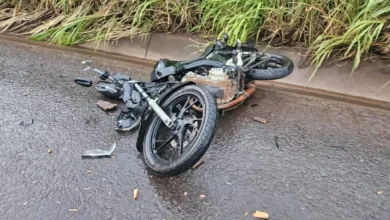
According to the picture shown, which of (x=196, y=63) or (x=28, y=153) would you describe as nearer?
(x=28, y=153)

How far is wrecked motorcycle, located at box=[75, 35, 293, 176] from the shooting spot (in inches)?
113

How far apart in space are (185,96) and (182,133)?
30cm

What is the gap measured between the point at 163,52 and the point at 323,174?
297cm

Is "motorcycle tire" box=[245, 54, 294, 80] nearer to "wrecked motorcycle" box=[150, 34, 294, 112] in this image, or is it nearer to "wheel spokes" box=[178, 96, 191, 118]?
"wrecked motorcycle" box=[150, 34, 294, 112]

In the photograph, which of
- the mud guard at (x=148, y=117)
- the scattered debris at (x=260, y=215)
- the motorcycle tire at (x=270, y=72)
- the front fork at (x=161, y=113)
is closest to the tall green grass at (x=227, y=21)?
the motorcycle tire at (x=270, y=72)

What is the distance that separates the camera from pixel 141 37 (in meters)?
5.52

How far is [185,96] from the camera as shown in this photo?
311cm

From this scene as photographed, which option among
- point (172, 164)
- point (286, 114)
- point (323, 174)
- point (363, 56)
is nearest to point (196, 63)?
point (286, 114)

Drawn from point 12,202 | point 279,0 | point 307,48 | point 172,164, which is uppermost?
point 279,0

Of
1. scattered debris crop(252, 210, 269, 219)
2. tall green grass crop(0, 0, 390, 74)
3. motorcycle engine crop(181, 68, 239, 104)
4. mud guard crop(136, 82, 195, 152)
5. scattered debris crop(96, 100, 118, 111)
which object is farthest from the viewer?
tall green grass crop(0, 0, 390, 74)

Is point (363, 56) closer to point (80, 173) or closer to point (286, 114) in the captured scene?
point (286, 114)

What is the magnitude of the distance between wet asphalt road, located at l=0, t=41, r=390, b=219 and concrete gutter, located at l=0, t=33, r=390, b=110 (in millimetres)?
198

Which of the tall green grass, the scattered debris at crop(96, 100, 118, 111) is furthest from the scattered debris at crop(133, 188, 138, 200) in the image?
the tall green grass

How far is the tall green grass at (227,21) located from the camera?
4.24 m
